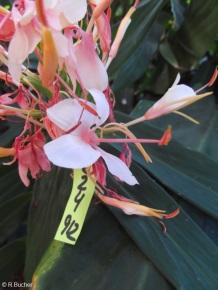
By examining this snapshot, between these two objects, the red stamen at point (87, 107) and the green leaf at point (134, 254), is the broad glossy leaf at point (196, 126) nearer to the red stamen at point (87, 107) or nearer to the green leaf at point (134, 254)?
the green leaf at point (134, 254)

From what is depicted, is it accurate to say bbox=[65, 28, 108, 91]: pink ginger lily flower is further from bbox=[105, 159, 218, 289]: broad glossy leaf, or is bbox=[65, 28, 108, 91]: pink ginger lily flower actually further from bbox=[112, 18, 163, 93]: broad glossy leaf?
bbox=[112, 18, 163, 93]: broad glossy leaf

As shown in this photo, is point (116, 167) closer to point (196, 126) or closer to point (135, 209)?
point (135, 209)

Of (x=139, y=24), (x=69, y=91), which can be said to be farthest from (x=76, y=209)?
(x=139, y=24)

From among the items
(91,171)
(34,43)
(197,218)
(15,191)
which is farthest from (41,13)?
(15,191)

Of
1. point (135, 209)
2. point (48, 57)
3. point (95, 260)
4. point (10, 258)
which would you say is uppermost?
point (48, 57)

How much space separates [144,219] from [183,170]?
113 millimetres

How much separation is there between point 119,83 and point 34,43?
1.41 ft

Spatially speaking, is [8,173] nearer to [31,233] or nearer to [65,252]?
[31,233]

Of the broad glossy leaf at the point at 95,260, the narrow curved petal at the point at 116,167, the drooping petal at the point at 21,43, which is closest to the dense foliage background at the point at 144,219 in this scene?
the broad glossy leaf at the point at 95,260

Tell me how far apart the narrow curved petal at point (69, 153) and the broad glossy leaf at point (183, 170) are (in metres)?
0.21

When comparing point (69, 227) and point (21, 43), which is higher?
point (21, 43)

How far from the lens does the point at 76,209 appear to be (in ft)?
1.28

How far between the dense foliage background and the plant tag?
0.18 ft

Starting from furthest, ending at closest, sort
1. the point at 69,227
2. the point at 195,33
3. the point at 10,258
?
1. the point at 195,33
2. the point at 10,258
3. the point at 69,227
